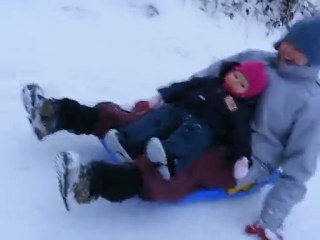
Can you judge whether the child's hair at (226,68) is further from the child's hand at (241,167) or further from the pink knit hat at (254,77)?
the child's hand at (241,167)

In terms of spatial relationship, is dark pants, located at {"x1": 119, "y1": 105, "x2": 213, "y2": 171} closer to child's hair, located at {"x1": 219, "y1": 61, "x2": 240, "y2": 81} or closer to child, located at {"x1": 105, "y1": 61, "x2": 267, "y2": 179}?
child, located at {"x1": 105, "y1": 61, "x2": 267, "y2": 179}

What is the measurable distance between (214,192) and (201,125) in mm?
305

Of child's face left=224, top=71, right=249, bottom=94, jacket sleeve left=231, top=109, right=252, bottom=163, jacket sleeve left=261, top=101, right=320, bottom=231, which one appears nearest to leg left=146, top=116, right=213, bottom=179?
jacket sleeve left=231, top=109, right=252, bottom=163

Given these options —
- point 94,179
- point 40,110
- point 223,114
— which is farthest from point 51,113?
point 223,114

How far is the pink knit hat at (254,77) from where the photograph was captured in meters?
1.99

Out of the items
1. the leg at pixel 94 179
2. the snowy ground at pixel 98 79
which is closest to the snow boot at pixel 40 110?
the snowy ground at pixel 98 79

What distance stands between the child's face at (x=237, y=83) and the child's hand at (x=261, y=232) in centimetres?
49

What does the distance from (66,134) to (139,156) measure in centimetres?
47

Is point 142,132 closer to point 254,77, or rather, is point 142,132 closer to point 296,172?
point 254,77

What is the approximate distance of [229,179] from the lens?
77.9 inches

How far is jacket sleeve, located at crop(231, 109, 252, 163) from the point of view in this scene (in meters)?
1.93

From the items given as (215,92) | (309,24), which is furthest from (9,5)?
(309,24)

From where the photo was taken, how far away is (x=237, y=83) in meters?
2.01

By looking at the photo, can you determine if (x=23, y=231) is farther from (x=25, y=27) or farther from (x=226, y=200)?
(x=25, y=27)
